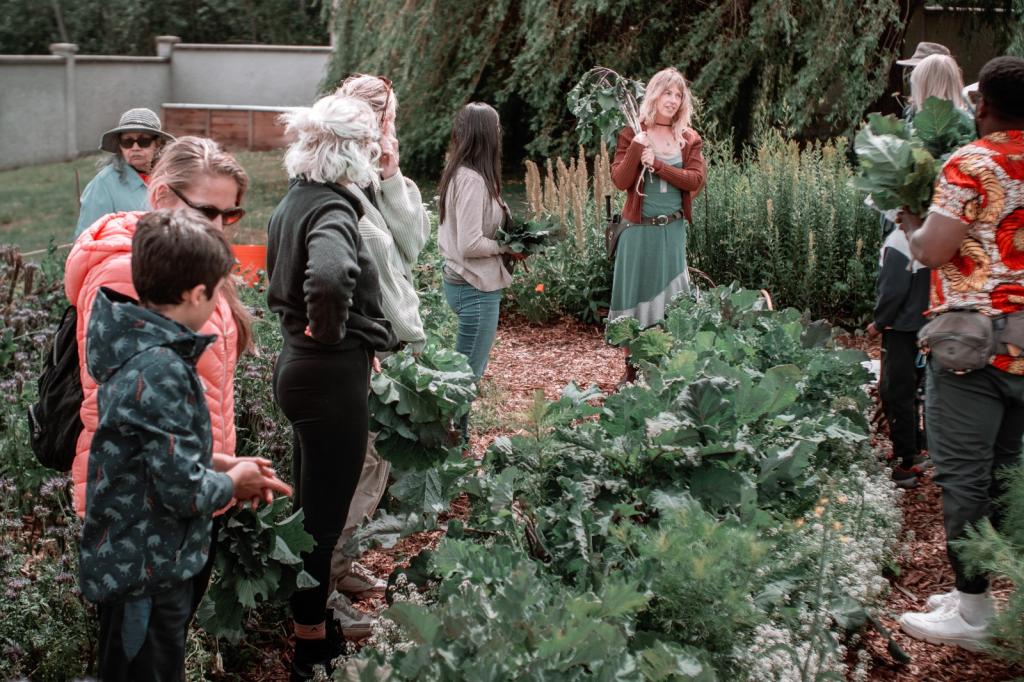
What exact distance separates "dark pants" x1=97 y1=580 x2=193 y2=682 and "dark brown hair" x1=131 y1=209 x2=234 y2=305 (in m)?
0.66

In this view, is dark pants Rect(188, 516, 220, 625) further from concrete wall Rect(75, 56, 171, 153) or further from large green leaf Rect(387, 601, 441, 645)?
concrete wall Rect(75, 56, 171, 153)

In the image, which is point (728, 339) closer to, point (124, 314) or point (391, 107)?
point (391, 107)

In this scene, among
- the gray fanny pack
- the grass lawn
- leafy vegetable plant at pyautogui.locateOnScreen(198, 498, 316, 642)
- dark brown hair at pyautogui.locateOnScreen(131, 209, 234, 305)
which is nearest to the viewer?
dark brown hair at pyautogui.locateOnScreen(131, 209, 234, 305)

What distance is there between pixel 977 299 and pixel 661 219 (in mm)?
2656

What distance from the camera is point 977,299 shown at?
3.24 metres

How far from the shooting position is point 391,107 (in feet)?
12.3

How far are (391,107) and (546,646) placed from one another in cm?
228

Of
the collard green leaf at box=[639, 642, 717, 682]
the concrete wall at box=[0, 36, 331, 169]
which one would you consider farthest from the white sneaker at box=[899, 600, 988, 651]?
the concrete wall at box=[0, 36, 331, 169]

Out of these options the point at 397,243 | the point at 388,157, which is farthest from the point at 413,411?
the point at 388,157

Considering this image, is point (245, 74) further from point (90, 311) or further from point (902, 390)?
point (90, 311)

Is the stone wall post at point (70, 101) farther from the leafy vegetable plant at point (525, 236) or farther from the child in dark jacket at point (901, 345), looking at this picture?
the child in dark jacket at point (901, 345)

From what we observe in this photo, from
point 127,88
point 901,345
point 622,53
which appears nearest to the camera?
point 901,345

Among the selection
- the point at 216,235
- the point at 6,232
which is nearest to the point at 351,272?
the point at 216,235

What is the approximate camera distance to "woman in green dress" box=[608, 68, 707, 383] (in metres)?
5.56
